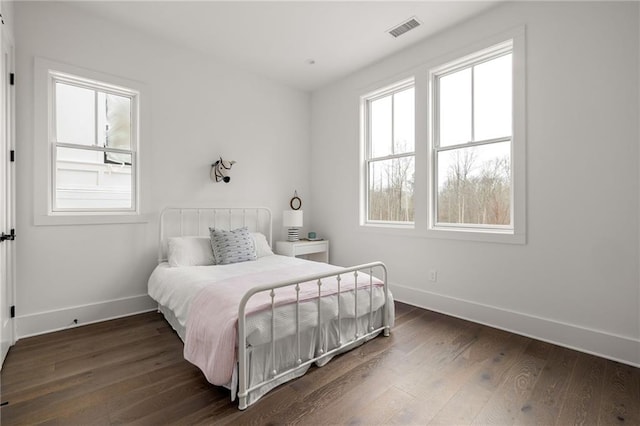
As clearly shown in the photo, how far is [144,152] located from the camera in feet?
10.7

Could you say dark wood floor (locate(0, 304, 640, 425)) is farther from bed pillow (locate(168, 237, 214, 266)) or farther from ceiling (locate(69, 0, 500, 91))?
ceiling (locate(69, 0, 500, 91))

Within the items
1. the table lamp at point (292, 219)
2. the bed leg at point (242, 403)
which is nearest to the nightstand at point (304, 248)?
the table lamp at point (292, 219)

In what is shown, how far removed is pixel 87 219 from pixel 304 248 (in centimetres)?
238

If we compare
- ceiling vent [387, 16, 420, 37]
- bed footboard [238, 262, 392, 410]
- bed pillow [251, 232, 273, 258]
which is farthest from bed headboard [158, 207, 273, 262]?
ceiling vent [387, 16, 420, 37]

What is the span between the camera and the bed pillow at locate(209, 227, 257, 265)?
320 cm

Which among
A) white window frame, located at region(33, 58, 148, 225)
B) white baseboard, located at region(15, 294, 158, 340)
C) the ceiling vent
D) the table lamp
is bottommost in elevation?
white baseboard, located at region(15, 294, 158, 340)

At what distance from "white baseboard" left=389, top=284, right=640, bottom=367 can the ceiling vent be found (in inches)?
107

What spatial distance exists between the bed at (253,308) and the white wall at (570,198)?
1081mm

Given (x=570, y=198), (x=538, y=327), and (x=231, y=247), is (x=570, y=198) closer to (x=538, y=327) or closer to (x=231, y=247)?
(x=538, y=327)

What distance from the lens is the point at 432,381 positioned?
199 centimetres

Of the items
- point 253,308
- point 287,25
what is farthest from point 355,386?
point 287,25

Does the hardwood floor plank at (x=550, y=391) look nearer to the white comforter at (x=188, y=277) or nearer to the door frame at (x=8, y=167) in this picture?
the white comforter at (x=188, y=277)

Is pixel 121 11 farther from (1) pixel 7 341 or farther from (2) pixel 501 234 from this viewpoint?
(2) pixel 501 234

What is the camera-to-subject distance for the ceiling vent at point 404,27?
301 centimetres
